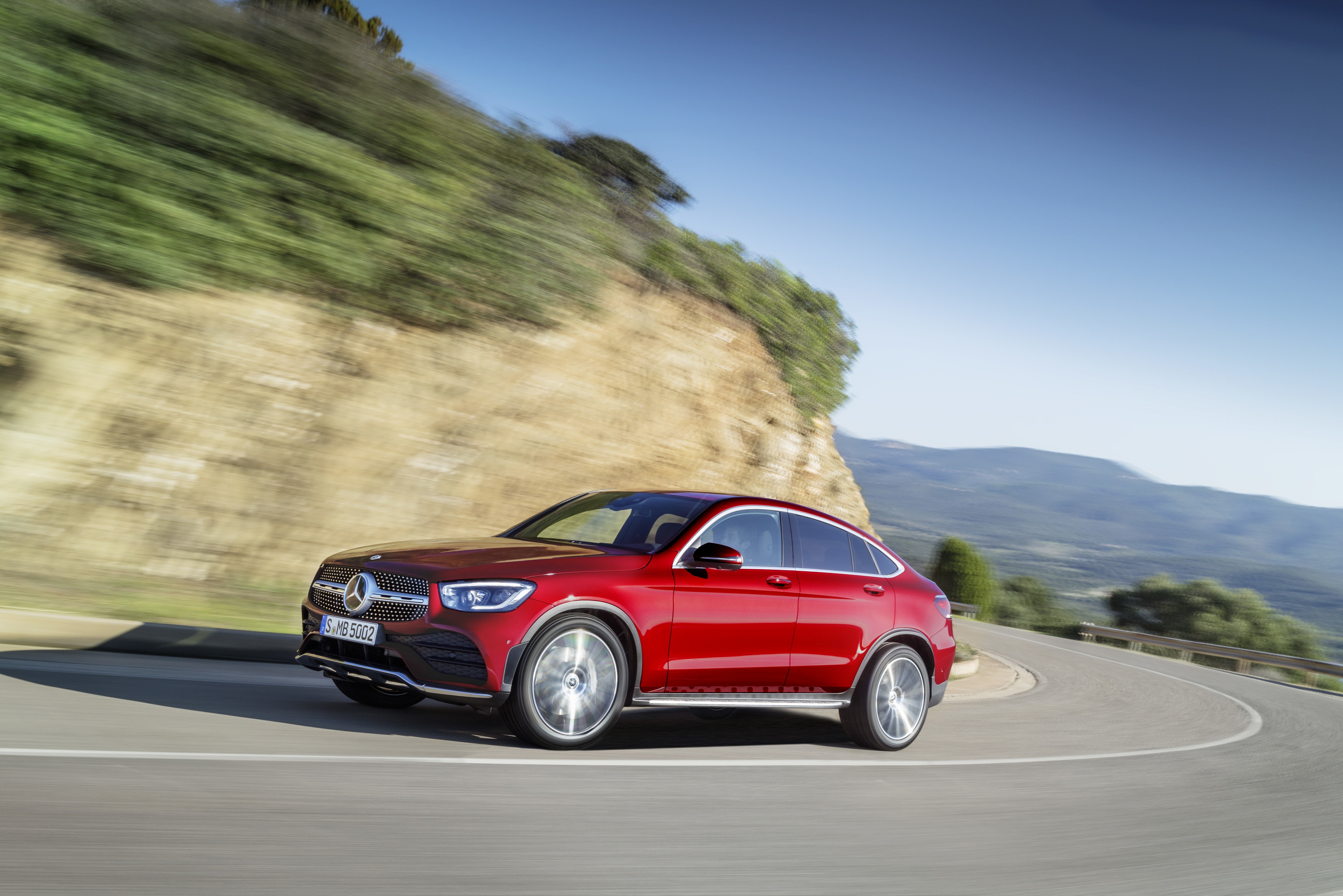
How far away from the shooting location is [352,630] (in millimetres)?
6207

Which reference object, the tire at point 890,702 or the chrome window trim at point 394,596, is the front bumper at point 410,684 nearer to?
the chrome window trim at point 394,596

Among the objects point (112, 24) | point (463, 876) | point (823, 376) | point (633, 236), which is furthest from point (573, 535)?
point (823, 376)

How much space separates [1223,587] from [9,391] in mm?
57302

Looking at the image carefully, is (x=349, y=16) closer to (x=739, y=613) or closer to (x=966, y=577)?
(x=739, y=613)

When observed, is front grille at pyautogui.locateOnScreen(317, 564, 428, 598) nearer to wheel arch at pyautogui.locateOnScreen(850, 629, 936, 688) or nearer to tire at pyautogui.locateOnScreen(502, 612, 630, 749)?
tire at pyautogui.locateOnScreen(502, 612, 630, 749)

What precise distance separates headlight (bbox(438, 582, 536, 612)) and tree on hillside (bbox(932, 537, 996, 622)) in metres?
30.4

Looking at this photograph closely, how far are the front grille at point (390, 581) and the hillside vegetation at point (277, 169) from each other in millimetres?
6404

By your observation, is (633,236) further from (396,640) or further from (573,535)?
(396,640)

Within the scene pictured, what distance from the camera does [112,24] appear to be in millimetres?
11531

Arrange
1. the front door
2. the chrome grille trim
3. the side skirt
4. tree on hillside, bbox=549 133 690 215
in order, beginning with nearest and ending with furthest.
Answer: the chrome grille trim < the side skirt < the front door < tree on hillside, bbox=549 133 690 215

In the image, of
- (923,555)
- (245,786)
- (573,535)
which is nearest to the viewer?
(245,786)

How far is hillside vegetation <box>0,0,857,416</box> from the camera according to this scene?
10.8 meters

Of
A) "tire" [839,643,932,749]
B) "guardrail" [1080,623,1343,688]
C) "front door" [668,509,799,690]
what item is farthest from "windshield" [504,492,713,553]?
"guardrail" [1080,623,1343,688]

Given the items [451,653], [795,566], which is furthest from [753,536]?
[451,653]
